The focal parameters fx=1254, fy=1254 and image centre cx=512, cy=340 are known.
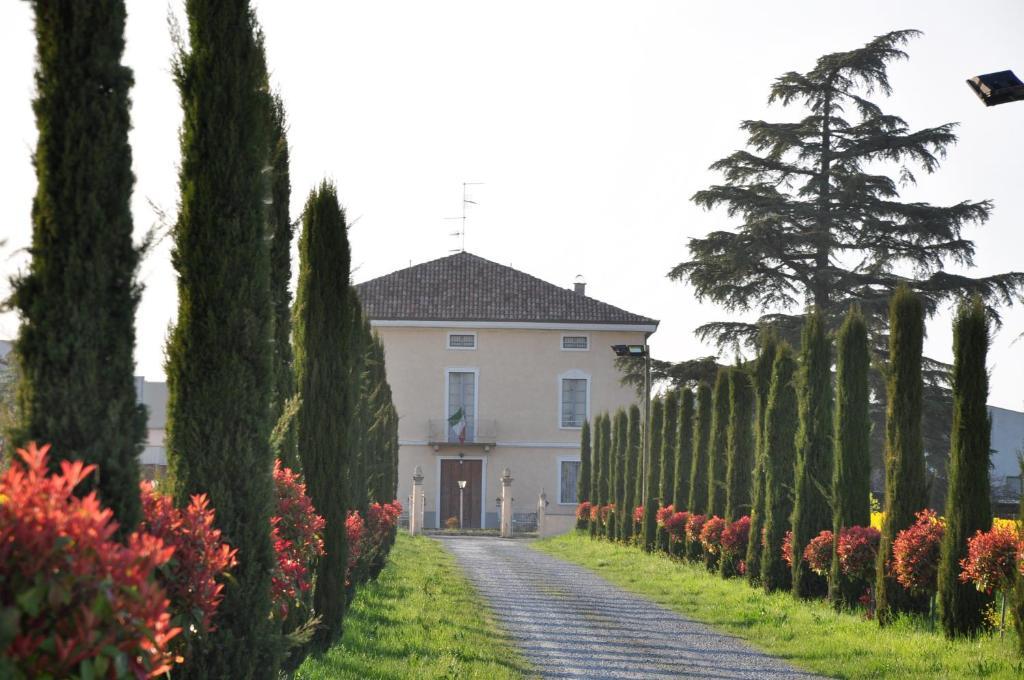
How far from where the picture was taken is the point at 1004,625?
440 inches

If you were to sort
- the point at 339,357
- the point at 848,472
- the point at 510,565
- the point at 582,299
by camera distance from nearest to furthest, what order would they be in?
the point at 339,357, the point at 848,472, the point at 510,565, the point at 582,299

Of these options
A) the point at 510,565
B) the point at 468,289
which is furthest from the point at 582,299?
the point at 510,565

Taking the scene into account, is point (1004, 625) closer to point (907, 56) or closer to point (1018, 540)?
point (1018, 540)

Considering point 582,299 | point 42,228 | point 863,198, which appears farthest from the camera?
point 582,299

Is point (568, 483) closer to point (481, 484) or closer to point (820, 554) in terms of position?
point (481, 484)

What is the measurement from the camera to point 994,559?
1089cm

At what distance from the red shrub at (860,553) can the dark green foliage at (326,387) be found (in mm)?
5982

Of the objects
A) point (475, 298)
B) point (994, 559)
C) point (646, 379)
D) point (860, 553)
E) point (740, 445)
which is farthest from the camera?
point (475, 298)

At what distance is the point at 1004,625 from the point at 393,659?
17.8 feet

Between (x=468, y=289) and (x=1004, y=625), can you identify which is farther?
(x=468, y=289)

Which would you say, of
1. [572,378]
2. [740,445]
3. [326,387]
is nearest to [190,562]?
[326,387]

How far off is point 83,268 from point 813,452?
12.5 metres

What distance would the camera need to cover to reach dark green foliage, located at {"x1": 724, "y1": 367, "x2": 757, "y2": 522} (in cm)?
2056

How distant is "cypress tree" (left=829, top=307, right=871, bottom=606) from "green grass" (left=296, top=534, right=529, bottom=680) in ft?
14.2
